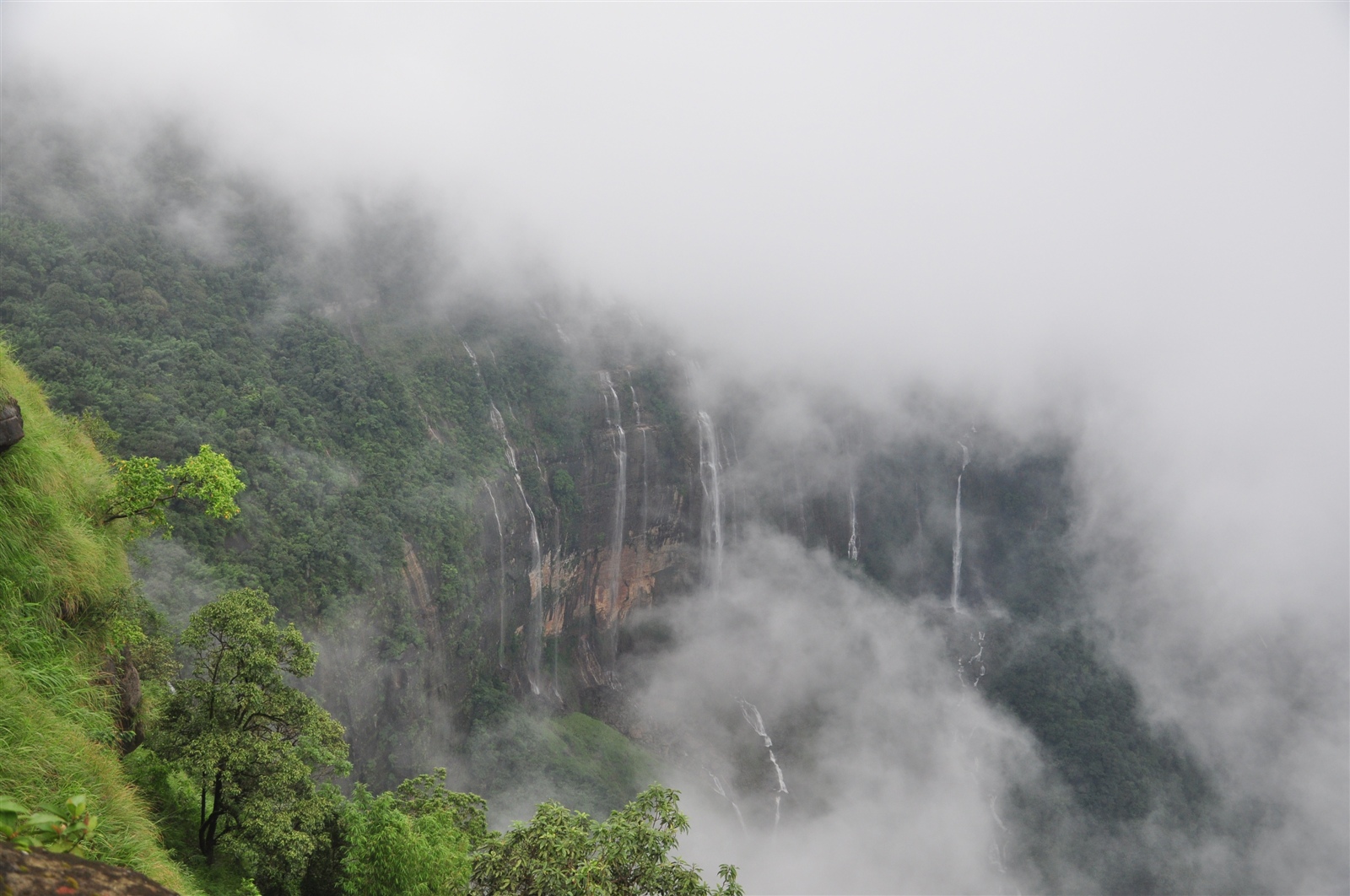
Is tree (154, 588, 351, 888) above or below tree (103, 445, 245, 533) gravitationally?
below

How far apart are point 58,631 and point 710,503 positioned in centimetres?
5614

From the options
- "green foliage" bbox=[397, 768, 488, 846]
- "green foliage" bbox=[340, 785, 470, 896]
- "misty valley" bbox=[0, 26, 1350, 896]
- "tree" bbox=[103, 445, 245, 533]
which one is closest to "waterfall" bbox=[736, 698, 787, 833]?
"misty valley" bbox=[0, 26, 1350, 896]

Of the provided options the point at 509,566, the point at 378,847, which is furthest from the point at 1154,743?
the point at 378,847

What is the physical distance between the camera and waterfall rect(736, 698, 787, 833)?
57.2 meters

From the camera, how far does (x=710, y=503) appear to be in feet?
213

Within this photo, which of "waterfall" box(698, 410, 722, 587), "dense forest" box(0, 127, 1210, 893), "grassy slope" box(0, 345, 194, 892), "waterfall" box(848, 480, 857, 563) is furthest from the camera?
"waterfall" box(848, 480, 857, 563)

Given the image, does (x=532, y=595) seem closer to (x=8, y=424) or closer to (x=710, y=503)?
(x=710, y=503)

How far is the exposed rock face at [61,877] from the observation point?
3.52 meters

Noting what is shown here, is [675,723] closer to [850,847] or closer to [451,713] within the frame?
[850,847]

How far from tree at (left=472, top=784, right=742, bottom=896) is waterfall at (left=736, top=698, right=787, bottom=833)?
52751mm

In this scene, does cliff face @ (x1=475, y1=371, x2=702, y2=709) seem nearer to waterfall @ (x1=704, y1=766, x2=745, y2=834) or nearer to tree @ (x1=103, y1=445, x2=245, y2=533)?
waterfall @ (x1=704, y1=766, x2=745, y2=834)

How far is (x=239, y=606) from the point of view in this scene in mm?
12398

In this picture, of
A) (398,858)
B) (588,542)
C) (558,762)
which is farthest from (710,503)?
(398,858)

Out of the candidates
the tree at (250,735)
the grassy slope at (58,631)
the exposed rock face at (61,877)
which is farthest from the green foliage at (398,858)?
the exposed rock face at (61,877)
